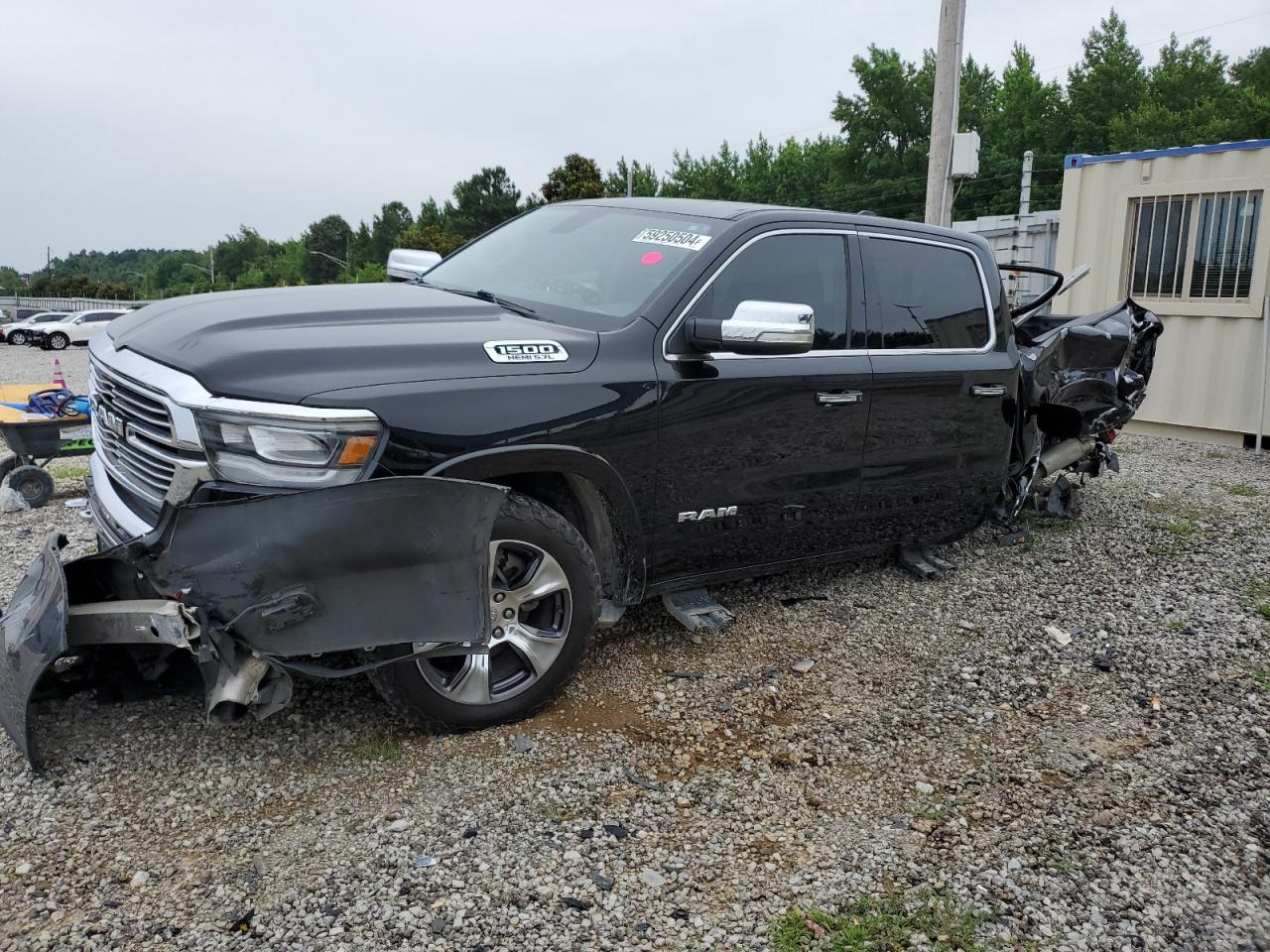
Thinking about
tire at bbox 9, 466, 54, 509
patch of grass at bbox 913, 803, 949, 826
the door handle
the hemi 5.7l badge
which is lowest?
patch of grass at bbox 913, 803, 949, 826

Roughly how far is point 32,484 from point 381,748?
4.68m

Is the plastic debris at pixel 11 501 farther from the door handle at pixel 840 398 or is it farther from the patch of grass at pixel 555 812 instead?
the door handle at pixel 840 398

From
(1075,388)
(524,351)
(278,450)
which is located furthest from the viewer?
(1075,388)

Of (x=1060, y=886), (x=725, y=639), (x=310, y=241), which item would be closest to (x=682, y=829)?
(x=1060, y=886)

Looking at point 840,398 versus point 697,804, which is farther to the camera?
point 840,398

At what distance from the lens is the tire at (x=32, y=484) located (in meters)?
6.62

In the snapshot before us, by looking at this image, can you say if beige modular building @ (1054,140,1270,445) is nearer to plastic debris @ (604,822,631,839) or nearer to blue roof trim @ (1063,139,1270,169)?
blue roof trim @ (1063,139,1270,169)

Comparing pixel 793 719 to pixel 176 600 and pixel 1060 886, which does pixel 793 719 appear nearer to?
pixel 1060 886

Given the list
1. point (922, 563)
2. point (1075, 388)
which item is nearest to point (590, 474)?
point (922, 563)

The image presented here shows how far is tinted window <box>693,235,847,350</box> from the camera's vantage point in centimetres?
404

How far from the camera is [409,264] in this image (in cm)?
530

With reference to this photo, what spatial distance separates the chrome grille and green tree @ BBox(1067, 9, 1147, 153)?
57.8 meters

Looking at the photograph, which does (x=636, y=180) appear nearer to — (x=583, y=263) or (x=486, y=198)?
(x=486, y=198)

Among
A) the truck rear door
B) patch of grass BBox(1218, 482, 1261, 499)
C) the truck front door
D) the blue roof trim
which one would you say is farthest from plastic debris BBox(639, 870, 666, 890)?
the blue roof trim
